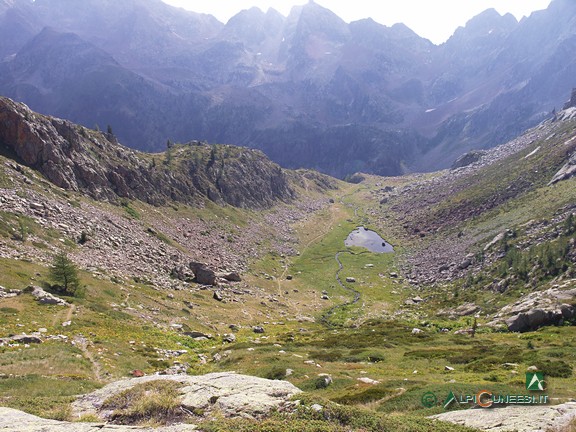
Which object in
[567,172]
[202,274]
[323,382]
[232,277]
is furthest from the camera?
[567,172]

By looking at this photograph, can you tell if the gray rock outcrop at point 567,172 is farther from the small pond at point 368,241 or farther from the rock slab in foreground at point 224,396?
the rock slab in foreground at point 224,396

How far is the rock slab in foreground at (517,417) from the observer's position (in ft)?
48.4

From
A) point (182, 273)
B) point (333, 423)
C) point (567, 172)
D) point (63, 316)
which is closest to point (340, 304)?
point (182, 273)

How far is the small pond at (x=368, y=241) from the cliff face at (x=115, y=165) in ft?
145

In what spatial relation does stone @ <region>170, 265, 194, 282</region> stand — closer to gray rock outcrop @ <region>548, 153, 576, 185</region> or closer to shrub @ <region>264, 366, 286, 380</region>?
shrub @ <region>264, 366, 286, 380</region>

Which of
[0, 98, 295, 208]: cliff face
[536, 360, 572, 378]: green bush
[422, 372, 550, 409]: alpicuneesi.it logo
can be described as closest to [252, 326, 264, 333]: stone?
[536, 360, 572, 378]: green bush

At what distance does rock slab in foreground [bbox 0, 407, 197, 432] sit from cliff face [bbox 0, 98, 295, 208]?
271ft

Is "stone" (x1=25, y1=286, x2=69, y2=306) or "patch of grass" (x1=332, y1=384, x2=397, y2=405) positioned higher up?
"stone" (x1=25, y1=286, x2=69, y2=306)

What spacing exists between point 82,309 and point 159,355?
13.8 metres

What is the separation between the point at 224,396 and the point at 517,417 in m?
13.1

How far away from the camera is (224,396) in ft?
61.2

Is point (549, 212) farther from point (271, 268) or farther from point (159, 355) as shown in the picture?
point (159, 355)

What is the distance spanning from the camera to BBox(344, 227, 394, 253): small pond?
493 ft

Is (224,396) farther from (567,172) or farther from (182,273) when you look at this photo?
(567,172)
